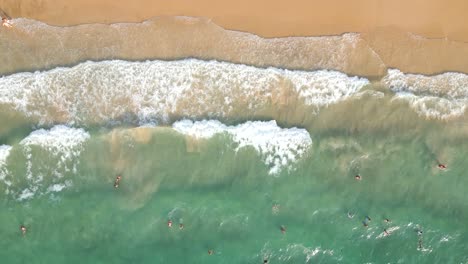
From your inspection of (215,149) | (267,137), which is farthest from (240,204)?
(267,137)

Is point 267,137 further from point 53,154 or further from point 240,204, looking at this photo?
point 53,154

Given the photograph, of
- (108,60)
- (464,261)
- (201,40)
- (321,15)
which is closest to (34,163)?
(108,60)

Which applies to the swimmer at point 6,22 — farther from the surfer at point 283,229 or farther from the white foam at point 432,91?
the white foam at point 432,91

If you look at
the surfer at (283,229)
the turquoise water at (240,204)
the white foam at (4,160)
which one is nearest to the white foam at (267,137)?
the turquoise water at (240,204)

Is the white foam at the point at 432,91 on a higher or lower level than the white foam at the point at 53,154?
higher

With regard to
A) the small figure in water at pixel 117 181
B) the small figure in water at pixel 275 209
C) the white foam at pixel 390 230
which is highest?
the small figure in water at pixel 117 181

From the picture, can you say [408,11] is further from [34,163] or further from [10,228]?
[10,228]
